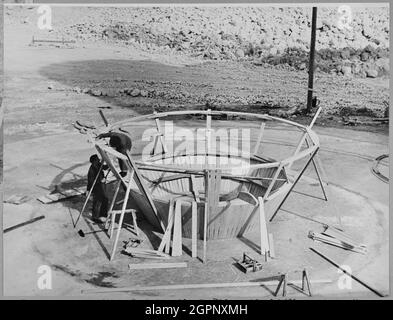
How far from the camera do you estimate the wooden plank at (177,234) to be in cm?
1417

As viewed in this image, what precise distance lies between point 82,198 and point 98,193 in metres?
2.16

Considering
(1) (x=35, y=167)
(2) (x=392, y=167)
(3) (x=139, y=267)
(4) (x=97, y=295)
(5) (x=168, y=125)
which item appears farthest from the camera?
(5) (x=168, y=125)

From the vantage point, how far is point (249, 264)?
13.7 meters

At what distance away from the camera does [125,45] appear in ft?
90.2

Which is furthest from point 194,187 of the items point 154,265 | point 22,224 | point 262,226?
point 22,224

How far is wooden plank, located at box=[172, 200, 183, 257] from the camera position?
14.2 m

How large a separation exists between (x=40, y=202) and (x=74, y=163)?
4039mm

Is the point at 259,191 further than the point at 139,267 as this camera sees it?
Yes

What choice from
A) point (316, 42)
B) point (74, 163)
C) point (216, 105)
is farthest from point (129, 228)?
point (316, 42)

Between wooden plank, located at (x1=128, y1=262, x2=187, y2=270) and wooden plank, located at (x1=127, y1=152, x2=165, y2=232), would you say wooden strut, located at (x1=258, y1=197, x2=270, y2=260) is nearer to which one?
wooden plank, located at (x1=128, y1=262, x2=187, y2=270)

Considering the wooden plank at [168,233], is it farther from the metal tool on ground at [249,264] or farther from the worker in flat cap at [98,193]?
the worker in flat cap at [98,193]

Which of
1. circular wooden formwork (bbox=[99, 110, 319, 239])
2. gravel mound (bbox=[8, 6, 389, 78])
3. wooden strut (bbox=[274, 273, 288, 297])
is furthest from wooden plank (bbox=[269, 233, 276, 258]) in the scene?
gravel mound (bbox=[8, 6, 389, 78])

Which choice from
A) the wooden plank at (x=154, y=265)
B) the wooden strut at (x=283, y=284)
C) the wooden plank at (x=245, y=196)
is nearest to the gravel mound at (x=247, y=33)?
the wooden plank at (x=245, y=196)
